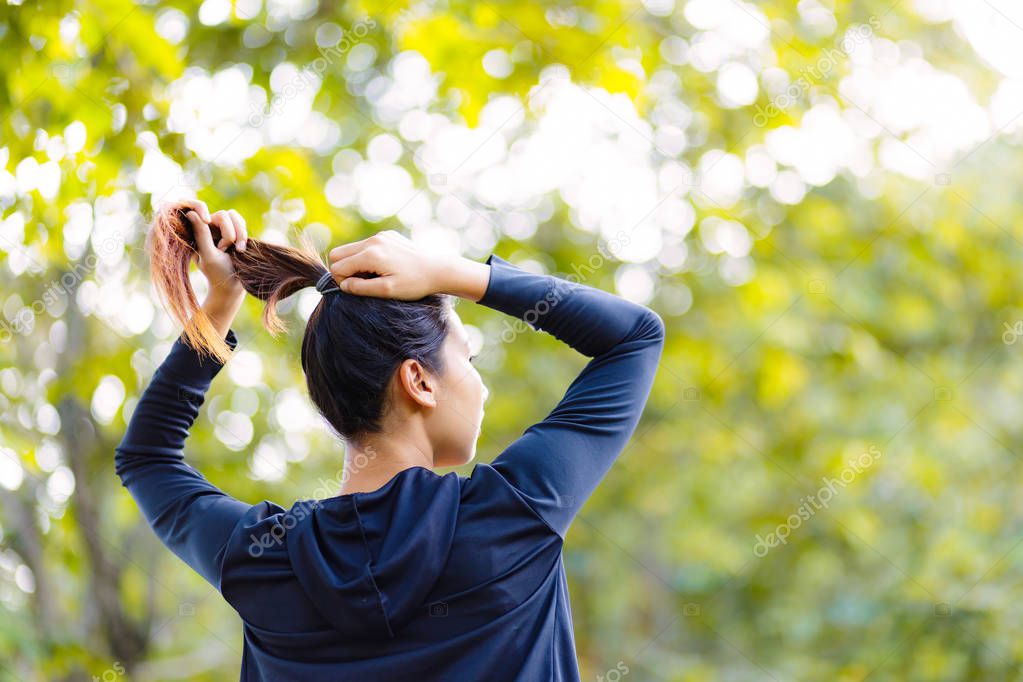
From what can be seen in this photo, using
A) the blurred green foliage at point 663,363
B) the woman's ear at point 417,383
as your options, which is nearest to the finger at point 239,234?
the woman's ear at point 417,383

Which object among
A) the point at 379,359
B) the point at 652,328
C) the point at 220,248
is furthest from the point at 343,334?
the point at 652,328

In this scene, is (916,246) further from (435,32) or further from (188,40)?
(188,40)

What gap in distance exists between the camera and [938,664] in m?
3.87

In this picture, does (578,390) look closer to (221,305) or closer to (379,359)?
(379,359)

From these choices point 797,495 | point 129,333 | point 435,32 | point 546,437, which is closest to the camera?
point 546,437

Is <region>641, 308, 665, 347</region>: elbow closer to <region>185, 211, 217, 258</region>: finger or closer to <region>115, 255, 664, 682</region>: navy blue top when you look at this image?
<region>115, 255, 664, 682</region>: navy blue top

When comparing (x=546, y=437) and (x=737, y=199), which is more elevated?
(x=546, y=437)

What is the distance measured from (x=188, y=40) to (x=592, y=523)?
3659 mm

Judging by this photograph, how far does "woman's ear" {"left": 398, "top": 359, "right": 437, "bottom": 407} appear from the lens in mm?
1143

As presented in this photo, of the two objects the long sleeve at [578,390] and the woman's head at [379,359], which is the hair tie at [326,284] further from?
the long sleeve at [578,390]

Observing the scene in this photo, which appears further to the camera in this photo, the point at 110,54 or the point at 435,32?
the point at 435,32

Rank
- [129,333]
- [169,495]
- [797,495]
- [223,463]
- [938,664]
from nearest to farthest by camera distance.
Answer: [169,495] → [129,333] → [223,463] → [938,664] → [797,495]

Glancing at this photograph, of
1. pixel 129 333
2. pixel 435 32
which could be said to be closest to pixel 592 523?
pixel 129 333

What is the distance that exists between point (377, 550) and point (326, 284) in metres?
0.35
